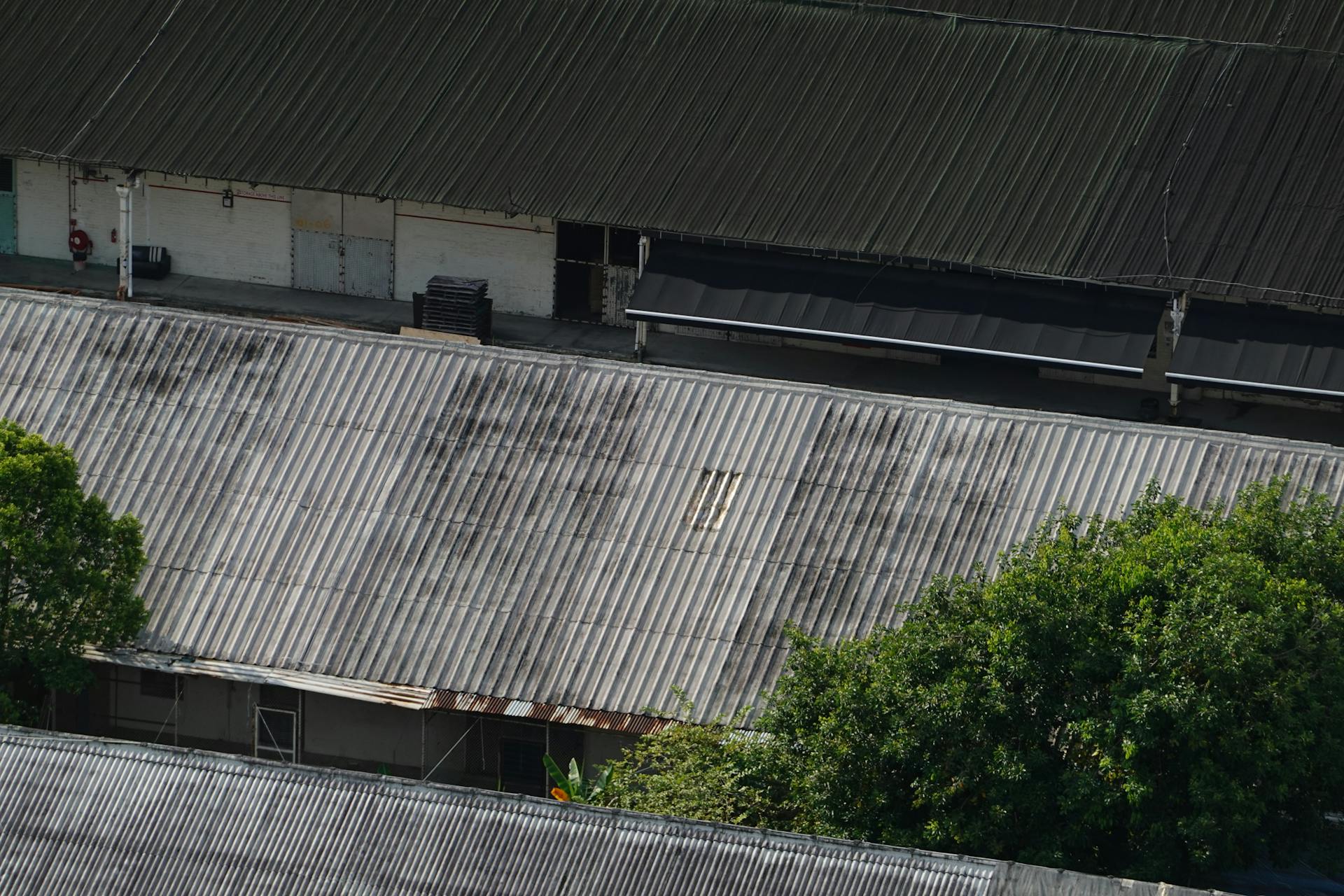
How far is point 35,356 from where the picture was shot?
4309cm

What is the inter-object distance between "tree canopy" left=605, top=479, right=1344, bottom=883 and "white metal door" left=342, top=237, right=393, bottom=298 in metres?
30.5

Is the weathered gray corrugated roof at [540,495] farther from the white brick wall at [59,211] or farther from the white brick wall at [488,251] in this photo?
the white brick wall at [59,211]

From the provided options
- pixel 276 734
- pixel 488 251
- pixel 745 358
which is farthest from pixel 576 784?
pixel 488 251

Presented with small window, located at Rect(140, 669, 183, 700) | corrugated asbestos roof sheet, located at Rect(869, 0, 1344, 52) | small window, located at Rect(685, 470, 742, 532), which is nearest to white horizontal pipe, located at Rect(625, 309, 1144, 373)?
corrugated asbestos roof sheet, located at Rect(869, 0, 1344, 52)

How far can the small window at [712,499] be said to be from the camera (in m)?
39.2

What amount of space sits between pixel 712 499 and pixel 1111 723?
11.4 meters

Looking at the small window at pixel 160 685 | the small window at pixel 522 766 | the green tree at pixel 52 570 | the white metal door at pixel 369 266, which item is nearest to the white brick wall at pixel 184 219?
the white metal door at pixel 369 266

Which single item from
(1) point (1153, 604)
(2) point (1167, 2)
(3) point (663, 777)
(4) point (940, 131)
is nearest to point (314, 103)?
(4) point (940, 131)

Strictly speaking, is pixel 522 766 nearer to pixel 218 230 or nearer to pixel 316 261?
pixel 316 261

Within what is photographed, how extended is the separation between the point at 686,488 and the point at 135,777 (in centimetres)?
1278

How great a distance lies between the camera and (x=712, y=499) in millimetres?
39500

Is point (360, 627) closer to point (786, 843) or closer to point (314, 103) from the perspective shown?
point (786, 843)

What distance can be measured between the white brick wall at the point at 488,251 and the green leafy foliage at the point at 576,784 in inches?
914

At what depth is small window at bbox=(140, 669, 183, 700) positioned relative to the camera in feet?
130
